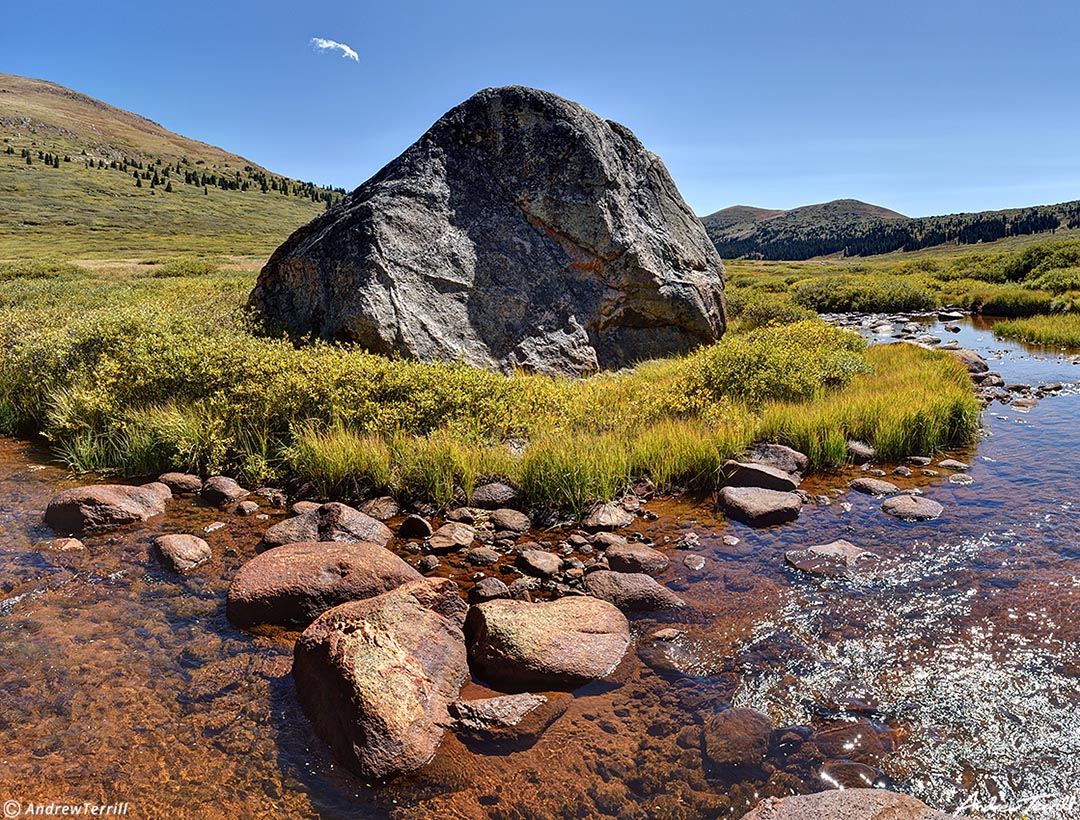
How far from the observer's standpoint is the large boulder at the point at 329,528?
25.9 feet

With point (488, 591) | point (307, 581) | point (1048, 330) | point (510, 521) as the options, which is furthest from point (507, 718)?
point (1048, 330)

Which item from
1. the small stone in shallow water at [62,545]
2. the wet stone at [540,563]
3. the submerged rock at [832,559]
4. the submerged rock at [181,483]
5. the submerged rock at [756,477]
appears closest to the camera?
the submerged rock at [832,559]

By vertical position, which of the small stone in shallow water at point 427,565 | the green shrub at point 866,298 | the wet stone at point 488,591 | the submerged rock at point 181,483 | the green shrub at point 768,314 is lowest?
the submerged rock at point 181,483

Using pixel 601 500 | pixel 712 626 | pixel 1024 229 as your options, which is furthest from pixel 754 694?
pixel 1024 229

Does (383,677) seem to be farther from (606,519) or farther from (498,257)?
(498,257)

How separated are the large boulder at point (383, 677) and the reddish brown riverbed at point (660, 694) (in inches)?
6.5

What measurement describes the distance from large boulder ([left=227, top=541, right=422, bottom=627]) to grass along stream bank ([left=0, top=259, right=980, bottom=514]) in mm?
2495

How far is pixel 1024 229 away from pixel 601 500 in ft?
649

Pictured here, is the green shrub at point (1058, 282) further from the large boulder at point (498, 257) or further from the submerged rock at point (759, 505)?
the submerged rock at point (759, 505)

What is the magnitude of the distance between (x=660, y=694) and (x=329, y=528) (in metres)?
4.75

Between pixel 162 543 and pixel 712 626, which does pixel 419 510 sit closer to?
pixel 162 543

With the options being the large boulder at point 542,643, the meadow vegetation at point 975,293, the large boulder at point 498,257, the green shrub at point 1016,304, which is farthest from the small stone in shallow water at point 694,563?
the green shrub at point 1016,304

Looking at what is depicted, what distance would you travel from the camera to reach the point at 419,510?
360 inches

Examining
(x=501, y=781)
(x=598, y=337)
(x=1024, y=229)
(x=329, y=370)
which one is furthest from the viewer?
(x=1024, y=229)
